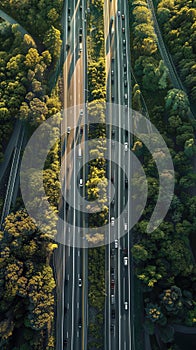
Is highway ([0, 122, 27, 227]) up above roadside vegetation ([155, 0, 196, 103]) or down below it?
below

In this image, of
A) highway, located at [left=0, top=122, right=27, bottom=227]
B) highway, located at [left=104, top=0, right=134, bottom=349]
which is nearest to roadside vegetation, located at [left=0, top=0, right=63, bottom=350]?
highway, located at [left=0, top=122, right=27, bottom=227]

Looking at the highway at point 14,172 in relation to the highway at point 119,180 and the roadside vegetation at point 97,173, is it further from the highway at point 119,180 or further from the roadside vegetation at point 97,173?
the highway at point 119,180

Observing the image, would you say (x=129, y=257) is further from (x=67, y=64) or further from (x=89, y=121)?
(x=67, y=64)

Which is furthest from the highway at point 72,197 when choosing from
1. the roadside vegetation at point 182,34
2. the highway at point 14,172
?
the roadside vegetation at point 182,34

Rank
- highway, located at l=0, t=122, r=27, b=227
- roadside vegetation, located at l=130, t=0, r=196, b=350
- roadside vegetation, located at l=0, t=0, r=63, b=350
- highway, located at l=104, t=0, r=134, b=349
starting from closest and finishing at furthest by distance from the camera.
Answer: roadside vegetation, located at l=0, t=0, r=63, b=350 → roadside vegetation, located at l=130, t=0, r=196, b=350 → highway, located at l=104, t=0, r=134, b=349 → highway, located at l=0, t=122, r=27, b=227

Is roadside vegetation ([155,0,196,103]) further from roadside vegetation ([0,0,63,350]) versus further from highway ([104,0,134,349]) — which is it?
roadside vegetation ([0,0,63,350])
